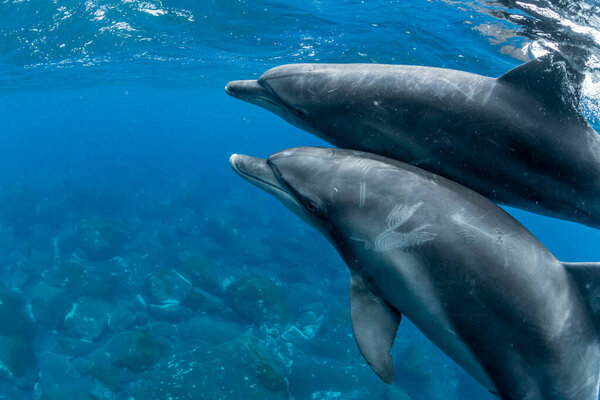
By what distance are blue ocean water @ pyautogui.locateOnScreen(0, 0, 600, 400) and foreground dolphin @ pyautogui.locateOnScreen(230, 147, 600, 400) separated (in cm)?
749

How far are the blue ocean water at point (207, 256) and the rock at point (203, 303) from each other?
0.05m

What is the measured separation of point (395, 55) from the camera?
61.2 ft

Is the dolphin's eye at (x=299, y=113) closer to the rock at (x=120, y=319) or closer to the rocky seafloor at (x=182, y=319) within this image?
the rocky seafloor at (x=182, y=319)

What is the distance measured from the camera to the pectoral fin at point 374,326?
3.09 metres

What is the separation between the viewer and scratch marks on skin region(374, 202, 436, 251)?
2.81m

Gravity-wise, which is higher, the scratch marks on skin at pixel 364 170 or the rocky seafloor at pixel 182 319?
the scratch marks on skin at pixel 364 170

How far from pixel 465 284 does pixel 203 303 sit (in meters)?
14.2

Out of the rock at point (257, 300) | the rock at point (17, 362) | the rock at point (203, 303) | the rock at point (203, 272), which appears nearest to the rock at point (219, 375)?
the rock at point (257, 300)

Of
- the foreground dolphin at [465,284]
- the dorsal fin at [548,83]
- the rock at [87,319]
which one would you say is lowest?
the rock at [87,319]

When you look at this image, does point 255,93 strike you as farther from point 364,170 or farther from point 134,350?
point 134,350

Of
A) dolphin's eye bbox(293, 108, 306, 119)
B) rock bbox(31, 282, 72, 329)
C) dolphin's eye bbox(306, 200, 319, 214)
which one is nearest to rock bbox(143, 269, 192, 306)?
rock bbox(31, 282, 72, 329)

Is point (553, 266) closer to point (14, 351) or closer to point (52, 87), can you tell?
point (14, 351)

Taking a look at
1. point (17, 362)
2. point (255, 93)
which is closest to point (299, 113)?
point (255, 93)

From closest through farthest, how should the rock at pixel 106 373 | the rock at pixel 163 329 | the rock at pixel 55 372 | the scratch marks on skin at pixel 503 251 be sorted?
1. the scratch marks on skin at pixel 503 251
2. the rock at pixel 106 373
3. the rock at pixel 55 372
4. the rock at pixel 163 329
